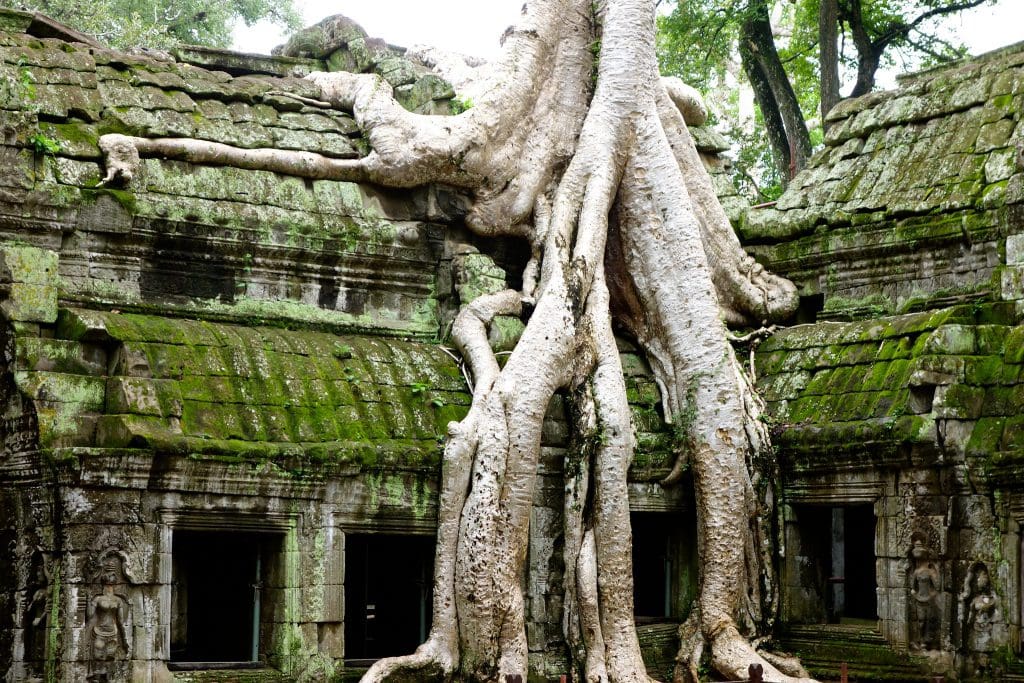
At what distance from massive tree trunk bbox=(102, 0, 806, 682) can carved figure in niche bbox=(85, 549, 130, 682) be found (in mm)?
1736

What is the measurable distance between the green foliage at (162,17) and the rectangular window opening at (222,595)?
742cm

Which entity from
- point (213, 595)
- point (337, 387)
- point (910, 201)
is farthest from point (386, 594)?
point (910, 201)

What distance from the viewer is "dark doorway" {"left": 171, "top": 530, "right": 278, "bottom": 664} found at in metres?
11.4

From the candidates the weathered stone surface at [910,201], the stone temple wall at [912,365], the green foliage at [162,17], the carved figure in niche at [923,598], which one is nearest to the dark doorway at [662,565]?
the stone temple wall at [912,365]

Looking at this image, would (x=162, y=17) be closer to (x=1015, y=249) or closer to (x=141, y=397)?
(x=141, y=397)

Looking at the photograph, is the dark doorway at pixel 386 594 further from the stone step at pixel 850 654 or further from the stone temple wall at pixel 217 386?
the stone step at pixel 850 654

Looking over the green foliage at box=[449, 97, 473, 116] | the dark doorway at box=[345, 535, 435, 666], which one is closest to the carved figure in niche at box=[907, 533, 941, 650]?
the dark doorway at box=[345, 535, 435, 666]

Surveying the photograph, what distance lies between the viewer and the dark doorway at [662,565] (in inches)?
509

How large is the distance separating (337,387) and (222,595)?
5.57 feet

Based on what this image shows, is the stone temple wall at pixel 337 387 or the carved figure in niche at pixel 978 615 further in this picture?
the carved figure in niche at pixel 978 615

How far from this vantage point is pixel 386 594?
40.1 feet

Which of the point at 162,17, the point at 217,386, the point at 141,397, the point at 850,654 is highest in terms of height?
A: the point at 162,17

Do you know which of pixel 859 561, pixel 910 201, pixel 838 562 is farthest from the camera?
pixel 838 562

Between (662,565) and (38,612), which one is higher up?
(662,565)
